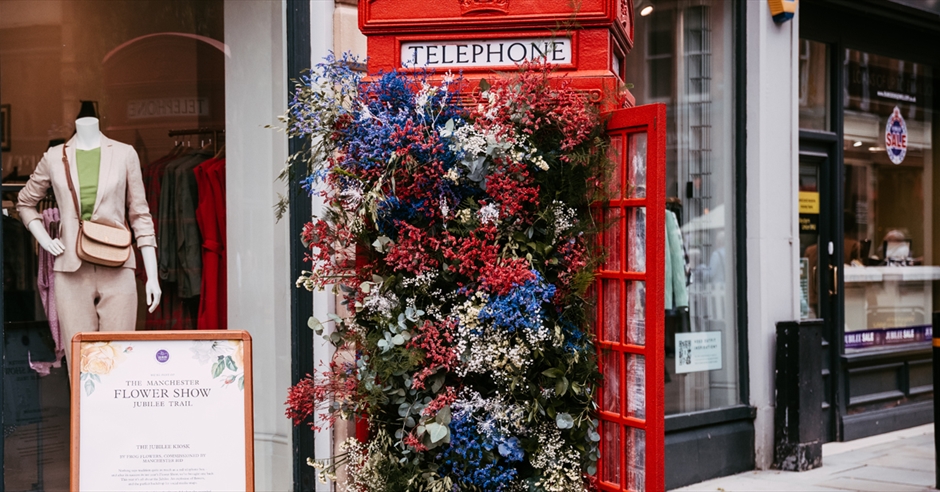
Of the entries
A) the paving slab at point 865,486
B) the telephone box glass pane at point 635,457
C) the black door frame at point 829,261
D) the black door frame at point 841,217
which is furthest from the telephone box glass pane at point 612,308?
the black door frame at point 829,261

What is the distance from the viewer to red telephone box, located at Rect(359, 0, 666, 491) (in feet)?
11.5

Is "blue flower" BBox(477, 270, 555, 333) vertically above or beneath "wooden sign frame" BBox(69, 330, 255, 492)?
above

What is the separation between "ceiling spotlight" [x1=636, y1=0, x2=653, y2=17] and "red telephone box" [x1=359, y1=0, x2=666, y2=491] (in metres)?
4.11

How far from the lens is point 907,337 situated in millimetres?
10508

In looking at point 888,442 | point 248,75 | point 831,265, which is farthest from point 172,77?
point 888,442

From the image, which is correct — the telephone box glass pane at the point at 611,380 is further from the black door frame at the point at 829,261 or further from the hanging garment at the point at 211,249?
the black door frame at the point at 829,261

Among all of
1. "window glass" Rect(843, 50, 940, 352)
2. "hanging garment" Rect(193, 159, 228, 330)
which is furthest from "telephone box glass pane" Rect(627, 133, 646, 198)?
"window glass" Rect(843, 50, 940, 352)

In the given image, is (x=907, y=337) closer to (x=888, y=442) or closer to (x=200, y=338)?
(x=888, y=442)

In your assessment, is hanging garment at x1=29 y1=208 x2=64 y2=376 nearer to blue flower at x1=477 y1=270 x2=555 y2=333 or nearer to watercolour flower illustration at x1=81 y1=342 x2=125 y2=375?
watercolour flower illustration at x1=81 y1=342 x2=125 y2=375

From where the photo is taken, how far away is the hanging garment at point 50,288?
527 centimetres

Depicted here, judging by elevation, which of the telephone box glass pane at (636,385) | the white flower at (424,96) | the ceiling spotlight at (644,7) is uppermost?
the ceiling spotlight at (644,7)

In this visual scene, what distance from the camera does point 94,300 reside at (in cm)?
542

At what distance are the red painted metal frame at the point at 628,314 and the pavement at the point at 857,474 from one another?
396cm

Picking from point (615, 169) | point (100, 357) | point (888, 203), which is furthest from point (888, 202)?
point (100, 357)
